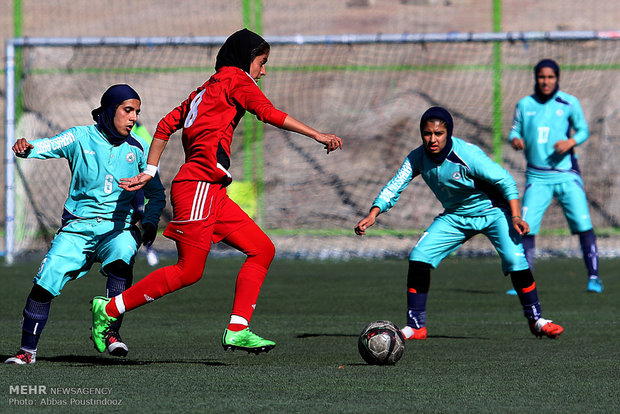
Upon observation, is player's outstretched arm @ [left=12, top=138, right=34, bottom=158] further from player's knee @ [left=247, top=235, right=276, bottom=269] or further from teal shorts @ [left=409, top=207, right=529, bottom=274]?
teal shorts @ [left=409, top=207, right=529, bottom=274]

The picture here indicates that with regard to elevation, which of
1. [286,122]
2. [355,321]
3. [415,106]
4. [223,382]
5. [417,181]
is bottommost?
[223,382]

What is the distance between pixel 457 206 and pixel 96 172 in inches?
106

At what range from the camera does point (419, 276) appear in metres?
8.03

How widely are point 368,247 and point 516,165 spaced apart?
12.7 ft

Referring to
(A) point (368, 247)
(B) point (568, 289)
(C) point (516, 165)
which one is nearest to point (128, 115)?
(B) point (568, 289)

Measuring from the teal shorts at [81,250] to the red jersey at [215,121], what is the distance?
62 cm

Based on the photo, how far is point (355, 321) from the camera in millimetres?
9031

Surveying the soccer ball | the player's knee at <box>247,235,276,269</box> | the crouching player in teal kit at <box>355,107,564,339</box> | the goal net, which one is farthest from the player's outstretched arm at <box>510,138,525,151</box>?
the player's knee at <box>247,235,276,269</box>

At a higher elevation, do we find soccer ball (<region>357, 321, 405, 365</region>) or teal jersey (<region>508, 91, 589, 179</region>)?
teal jersey (<region>508, 91, 589, 179</region>)

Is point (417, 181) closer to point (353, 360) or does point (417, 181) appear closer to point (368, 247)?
point (368, 247)

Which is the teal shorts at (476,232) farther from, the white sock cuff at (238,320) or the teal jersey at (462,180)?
the white sock cuff at (238,320)

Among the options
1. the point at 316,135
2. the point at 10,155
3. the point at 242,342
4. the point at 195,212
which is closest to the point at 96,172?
the point at 195,212

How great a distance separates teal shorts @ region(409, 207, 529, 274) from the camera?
8.00 metres

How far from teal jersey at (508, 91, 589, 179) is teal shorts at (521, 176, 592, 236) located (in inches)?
4.4
